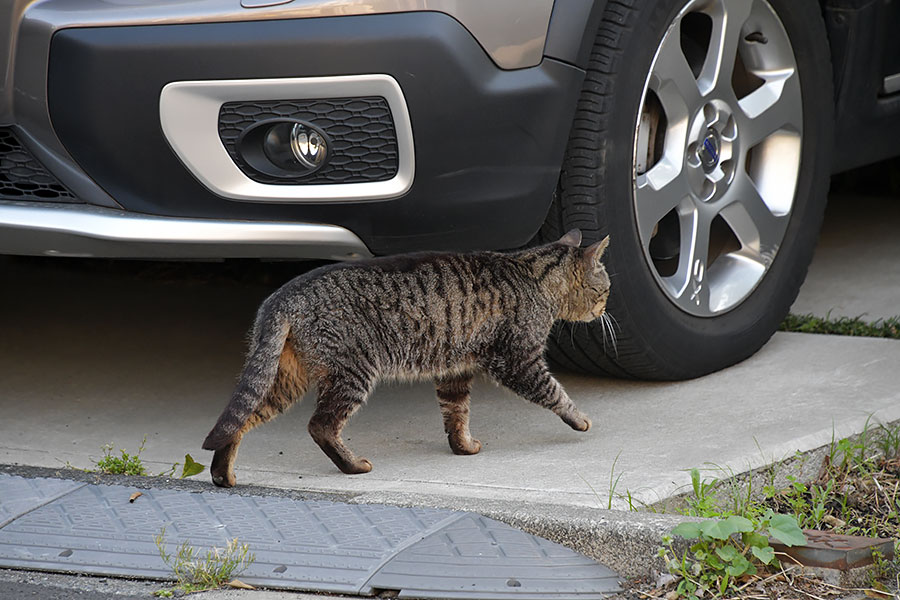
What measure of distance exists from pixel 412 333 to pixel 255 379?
493mm

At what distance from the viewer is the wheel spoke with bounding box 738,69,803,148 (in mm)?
3896

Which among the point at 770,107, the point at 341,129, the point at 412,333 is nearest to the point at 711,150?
the point at 770,107

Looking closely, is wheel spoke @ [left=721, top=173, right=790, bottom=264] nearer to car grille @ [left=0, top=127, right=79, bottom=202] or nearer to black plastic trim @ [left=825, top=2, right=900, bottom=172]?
black plastic trim @ [left=825, top=2, right=900, bottom=172]

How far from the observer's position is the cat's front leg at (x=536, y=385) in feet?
11.4

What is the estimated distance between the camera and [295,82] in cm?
301

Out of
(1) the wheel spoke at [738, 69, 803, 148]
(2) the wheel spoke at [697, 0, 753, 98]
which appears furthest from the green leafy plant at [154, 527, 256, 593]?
(1) the wheel spoke at [738, 69, 803, 148]

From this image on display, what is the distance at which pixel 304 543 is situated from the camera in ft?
8.77

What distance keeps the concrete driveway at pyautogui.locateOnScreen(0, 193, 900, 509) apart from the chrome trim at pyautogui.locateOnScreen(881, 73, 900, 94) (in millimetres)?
867

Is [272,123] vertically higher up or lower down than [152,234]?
higher up

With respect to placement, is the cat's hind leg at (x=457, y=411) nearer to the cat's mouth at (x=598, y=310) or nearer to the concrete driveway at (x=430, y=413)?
the concrete driveway at (x=430, y=413)

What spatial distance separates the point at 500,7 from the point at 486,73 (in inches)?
6.8

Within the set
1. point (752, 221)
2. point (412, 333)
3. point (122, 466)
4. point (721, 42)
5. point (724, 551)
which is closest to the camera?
point (724, 551)

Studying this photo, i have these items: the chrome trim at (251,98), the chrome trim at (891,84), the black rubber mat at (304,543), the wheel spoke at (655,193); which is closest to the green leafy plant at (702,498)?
the black rubber mat at (304,543)

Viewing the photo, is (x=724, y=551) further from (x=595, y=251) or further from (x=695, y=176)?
(x=695, y=176)
